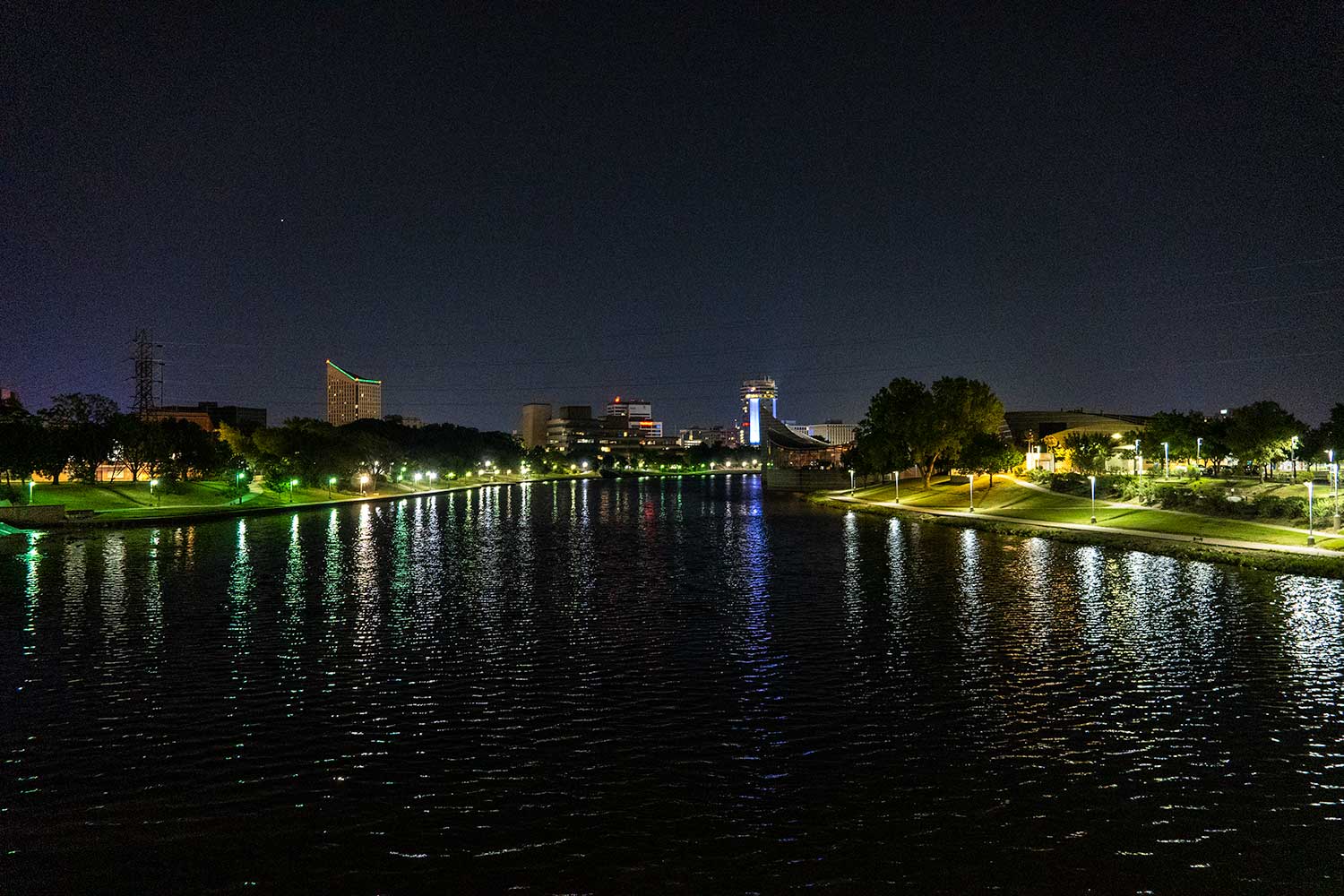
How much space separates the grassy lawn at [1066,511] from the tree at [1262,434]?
19220 millimetres

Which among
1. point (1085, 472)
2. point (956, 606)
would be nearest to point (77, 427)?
point (956, 606)

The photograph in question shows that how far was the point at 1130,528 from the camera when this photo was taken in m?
57.3

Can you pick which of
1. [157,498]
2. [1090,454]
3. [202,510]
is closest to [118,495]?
[157,498]

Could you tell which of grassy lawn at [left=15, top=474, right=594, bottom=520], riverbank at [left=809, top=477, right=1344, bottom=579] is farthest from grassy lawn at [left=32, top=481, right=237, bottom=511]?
riverbank at [left=809, top=477, right=1344, bottom=579]

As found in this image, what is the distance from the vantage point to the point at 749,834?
44.3 feet

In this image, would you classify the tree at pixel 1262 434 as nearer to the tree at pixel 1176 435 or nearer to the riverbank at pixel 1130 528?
the tree at pixel 1176 435

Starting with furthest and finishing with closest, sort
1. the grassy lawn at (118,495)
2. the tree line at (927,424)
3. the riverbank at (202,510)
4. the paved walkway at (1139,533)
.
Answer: the tree line at (927,424) → the grassy lawn at (118,495) → the riverbank at (202,510) → the paved walkway at (1139,533)

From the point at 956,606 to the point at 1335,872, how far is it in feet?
70.0

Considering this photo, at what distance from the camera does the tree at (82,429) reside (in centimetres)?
9044

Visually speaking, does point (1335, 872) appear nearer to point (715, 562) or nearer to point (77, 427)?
point (715, 562)

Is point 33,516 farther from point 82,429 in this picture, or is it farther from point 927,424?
point 927,424

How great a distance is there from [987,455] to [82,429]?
311ft

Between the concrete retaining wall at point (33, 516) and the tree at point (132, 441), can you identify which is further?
the tree at point (132, 441)

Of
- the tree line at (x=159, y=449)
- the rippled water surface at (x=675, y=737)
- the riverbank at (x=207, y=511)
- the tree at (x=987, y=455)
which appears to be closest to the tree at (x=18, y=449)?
the tree line at (x=159, y=449)
